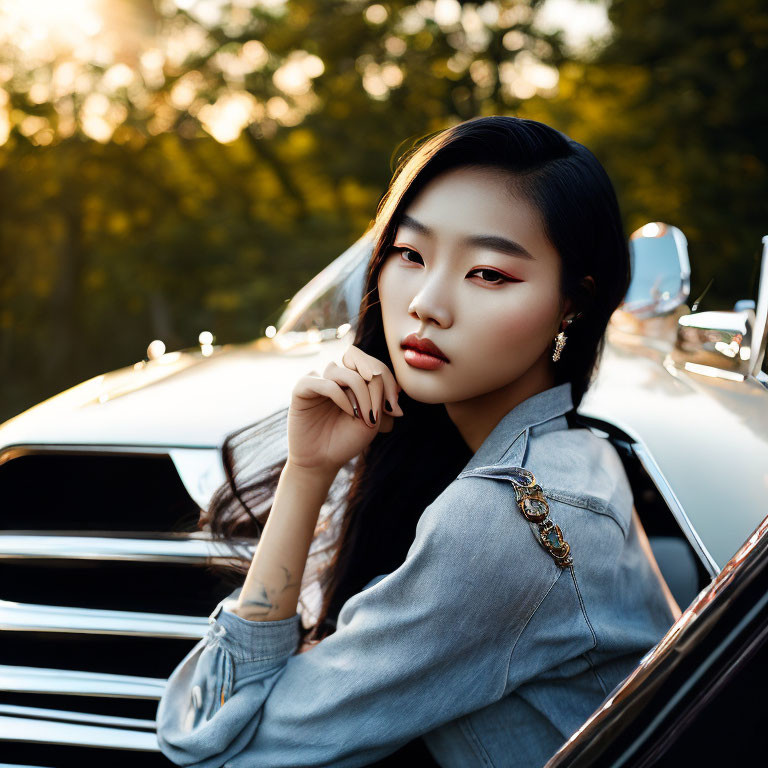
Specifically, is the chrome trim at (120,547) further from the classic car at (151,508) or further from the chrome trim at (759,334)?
the chrome trim at (759,334)

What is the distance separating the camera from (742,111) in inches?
588

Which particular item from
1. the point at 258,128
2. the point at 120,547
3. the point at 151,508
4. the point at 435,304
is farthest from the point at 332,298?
the point at 258,128

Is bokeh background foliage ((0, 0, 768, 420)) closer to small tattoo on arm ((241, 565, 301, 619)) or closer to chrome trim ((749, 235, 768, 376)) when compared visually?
chrome trim ((749, 235, 768, 376))

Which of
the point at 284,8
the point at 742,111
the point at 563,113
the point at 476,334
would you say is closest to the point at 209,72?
the point at 284,8

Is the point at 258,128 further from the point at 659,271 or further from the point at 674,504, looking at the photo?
the point at 674,504

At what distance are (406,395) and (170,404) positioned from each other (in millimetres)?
612

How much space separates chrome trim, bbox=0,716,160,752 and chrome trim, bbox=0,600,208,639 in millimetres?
177

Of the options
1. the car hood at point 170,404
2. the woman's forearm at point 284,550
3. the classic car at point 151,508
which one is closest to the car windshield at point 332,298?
the car hood at point 170,404

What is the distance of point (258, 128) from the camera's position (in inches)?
758

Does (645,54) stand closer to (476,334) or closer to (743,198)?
(743,198)

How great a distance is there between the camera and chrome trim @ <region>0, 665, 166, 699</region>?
164 centimetres

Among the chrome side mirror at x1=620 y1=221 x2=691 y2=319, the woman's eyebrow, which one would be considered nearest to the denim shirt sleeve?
the woman's eyebrow

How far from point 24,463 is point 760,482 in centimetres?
143

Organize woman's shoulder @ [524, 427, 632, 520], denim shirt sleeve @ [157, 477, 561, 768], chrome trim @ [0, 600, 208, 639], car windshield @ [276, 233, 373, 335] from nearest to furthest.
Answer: denim shirt sleeve @ [157, 477, 561, 768]
woman's shoulder @ [524, 427, 632, 520]
chrome trim @ [0, 600, 208, 639]
car windshield @ [276, 233, 373, 335]
